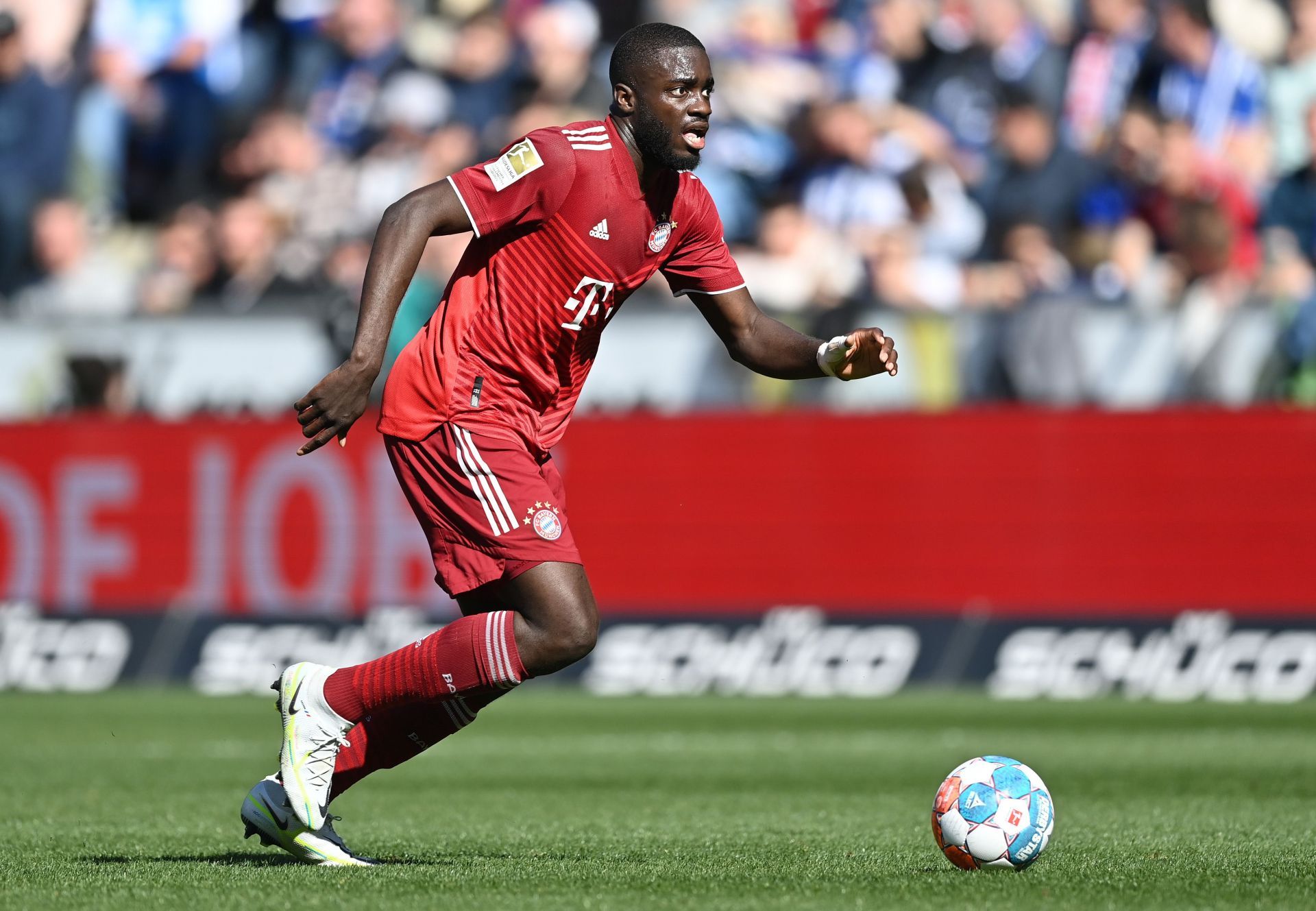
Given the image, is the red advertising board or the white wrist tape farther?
the red advertising board

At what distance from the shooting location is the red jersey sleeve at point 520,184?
6.09m

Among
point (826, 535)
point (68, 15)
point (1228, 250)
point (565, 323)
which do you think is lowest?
point (826, 535)

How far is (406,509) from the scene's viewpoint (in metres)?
14.9

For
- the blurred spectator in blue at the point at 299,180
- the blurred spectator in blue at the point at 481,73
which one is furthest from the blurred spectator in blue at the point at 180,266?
the blurred spectator in blue at the point at 481,73

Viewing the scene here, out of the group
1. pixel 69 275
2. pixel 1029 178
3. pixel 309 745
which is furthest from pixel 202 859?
pixel 69 275

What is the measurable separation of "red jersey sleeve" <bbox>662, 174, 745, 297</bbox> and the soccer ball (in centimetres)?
177

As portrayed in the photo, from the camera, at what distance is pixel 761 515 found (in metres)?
14.8

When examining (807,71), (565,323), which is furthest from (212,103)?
(565,323)

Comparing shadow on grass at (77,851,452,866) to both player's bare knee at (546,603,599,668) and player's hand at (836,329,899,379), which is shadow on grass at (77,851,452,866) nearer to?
player's bare knee at (546,603,599,668)

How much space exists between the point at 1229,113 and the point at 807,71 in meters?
3.40

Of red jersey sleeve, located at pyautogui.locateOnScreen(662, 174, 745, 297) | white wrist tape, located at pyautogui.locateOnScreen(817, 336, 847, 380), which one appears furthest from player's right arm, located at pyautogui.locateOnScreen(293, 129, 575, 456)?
white wrist tape, located at pyautogui.locateOnScreen(817, 336, 847, 380)

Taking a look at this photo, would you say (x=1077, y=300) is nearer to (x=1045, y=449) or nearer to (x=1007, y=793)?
(x=1045, y=449)

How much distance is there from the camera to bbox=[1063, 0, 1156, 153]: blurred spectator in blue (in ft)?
52.9

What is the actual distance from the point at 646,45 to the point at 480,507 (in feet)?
4.75
